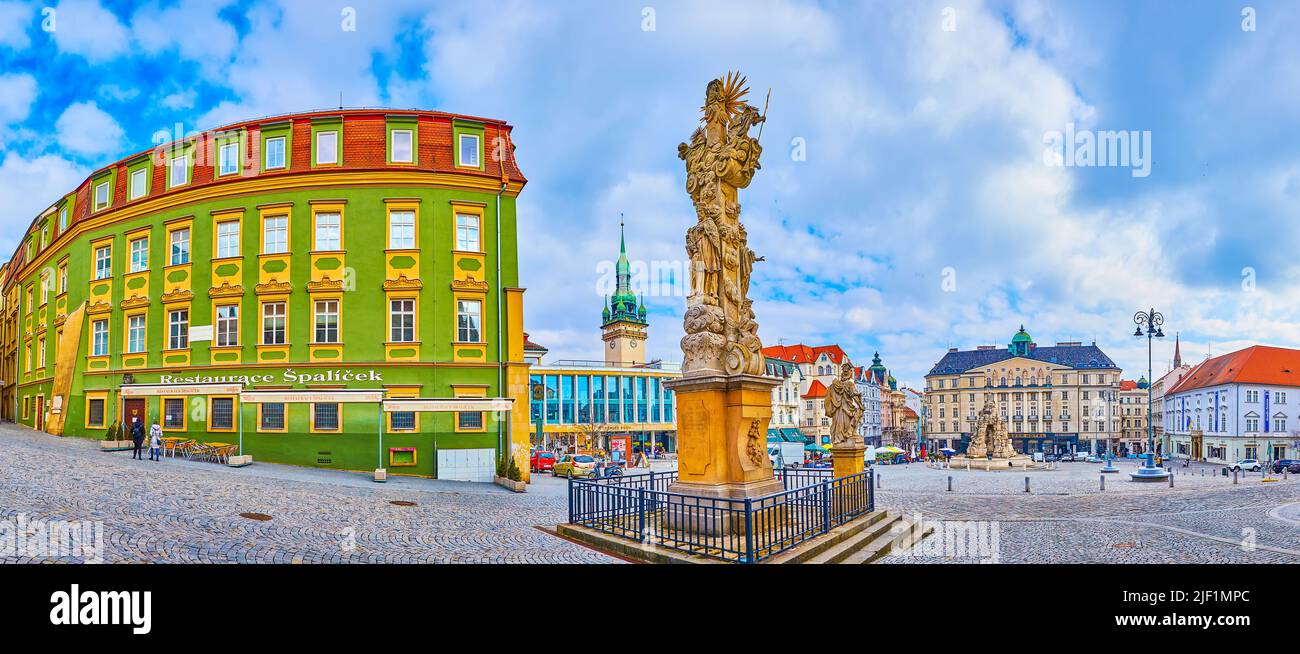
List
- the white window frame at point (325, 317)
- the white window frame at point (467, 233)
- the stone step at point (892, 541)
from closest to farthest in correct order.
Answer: the stone step at point (892, 541) < the white window frame at point (325, 317) < the white window frame at point (467, 233)

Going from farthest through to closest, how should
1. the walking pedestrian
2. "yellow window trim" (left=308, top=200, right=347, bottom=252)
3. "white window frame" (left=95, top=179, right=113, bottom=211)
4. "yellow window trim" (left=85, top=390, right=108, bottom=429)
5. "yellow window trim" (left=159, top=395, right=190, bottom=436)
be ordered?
"white window frame" (left=95, top=179, right=113, bottom=211)
"yellow window trim" (left=85, top=390, right=108, bottom=429)
"yellow window trim" (left=159, top=395, right=190, bottom=436)
"yellow window trim" (left=308, top=200, right=347, bottom=252)
the walking pedestrian

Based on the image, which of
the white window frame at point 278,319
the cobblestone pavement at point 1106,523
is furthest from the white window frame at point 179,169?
the cobblestone pavement at point 1106,523

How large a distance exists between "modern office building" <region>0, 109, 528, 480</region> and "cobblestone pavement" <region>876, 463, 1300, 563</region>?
14639mm

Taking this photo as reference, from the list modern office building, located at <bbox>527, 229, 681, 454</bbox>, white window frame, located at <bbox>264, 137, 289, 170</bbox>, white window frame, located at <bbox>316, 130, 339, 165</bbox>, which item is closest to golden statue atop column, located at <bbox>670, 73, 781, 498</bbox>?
white window frame, located at <bbox>316, 130, 339, 165</bbox>

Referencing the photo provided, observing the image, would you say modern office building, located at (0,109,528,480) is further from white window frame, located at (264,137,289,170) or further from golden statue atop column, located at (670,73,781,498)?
golden statue atop column, located at (670,73,781,498)

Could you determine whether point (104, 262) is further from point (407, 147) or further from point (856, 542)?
point (856, 542)

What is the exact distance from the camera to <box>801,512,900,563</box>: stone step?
32.8 ft

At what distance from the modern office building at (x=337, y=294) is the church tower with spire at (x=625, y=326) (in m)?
74.7

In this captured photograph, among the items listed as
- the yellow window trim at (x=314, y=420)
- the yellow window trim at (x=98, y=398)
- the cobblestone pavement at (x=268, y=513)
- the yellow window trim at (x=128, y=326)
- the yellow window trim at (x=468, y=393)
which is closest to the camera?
the cobblestone pavement at (x=268, y=513)

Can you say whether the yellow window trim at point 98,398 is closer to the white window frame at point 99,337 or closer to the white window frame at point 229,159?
the white window frame at point 99,337

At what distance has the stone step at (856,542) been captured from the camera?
999 cm

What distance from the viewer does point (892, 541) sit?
40.0 ft

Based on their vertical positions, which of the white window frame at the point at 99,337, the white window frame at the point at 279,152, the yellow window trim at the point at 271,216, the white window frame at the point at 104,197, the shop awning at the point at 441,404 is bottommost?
the shop awning at the point at 441,404

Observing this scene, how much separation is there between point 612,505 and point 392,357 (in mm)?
14823
